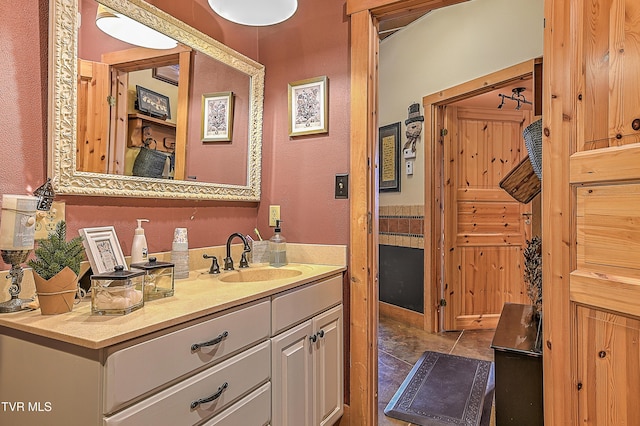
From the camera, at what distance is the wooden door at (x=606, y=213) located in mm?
1122

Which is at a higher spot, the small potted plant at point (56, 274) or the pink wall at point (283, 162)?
the pink wall at point (283, 162)

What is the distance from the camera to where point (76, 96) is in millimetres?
1298

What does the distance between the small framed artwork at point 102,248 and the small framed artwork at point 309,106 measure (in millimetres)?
1093

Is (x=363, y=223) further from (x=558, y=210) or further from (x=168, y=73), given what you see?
(x=168, y=73)

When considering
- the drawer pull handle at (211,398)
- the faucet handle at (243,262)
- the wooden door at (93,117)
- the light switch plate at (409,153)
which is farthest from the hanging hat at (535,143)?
the light switch plate at (409,153)

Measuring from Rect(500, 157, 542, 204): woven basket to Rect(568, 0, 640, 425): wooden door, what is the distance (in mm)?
716

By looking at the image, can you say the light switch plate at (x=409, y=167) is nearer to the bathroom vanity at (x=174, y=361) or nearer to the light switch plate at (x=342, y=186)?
the light switch plate at (x=342, y=186)

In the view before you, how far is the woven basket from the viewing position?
1951mm

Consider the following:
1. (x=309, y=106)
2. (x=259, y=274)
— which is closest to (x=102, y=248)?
(x=259, y=274)

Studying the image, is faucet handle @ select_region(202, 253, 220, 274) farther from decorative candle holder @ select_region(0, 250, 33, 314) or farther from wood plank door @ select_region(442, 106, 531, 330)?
wood plank door @ select_region(442, 106, 531, 330)

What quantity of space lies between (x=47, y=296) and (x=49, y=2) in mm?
982

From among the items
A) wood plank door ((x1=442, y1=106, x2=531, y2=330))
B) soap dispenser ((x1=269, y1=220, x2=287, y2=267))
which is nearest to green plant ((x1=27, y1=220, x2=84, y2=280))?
soap dispenser ((x1=269, y1=220, x2=287, y2=267))

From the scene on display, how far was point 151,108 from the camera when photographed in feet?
5.28

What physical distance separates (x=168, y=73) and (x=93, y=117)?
1.42 feet
